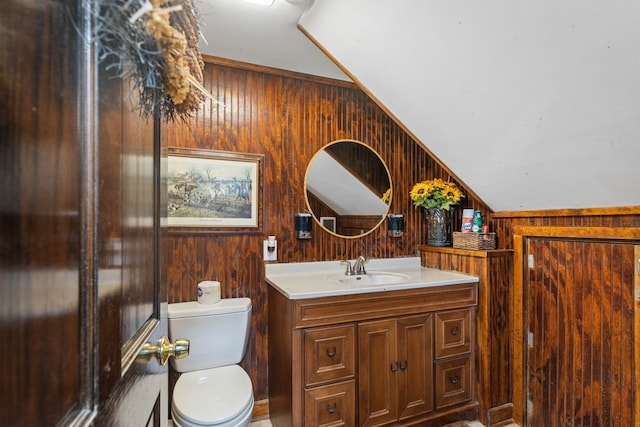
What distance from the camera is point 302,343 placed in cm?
170

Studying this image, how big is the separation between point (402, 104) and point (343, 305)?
122 cm

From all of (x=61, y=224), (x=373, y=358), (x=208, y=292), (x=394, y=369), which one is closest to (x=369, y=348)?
(x=373, y=358)

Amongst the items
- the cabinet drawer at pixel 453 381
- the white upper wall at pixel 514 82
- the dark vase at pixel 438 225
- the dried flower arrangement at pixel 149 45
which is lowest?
the cabinet drawer at pixel 453 381

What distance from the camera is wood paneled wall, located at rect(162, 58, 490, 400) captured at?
2.07 meters

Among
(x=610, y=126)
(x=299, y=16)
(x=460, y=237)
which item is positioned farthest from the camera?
(x=460, y=237)

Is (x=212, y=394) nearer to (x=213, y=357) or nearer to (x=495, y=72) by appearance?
(x=213, y=357)

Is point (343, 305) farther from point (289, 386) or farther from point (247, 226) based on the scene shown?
point (247, 226)

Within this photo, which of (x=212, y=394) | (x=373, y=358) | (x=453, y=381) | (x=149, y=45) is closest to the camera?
(x=149, y=45)

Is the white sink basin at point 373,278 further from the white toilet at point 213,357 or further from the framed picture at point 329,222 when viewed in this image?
the white toilet at point 213,357

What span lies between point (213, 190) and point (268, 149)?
1.48 ft

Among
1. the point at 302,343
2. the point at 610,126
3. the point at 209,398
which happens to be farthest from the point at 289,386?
the point at 610,126

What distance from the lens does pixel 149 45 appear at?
0.52 metres

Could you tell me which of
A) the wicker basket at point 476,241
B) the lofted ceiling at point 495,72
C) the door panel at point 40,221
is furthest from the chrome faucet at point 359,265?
the door panel at point 40,221

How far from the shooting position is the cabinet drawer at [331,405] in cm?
170
